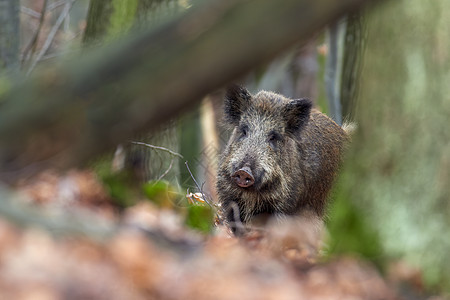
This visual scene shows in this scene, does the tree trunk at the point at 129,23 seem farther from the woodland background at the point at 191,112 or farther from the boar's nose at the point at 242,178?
the woodland background at the point at 191,112

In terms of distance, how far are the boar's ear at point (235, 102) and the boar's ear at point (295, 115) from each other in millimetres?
527

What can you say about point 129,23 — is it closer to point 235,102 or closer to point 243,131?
point 235,102

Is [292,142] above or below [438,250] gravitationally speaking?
above

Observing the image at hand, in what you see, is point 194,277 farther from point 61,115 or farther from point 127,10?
point 127,10

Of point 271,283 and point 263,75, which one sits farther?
point 263,75

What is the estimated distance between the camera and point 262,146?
25.4 feet

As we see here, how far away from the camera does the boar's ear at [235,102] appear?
8.01m

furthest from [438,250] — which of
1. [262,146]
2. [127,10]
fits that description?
→ [127,10]

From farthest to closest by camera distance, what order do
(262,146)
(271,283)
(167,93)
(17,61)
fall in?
(17,61) < (262,146) < (271,283) < (167,93)

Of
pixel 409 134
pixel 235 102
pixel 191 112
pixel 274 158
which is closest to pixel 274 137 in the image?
pixel 274 158

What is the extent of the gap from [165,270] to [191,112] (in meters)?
1.23

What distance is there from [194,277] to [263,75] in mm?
13268

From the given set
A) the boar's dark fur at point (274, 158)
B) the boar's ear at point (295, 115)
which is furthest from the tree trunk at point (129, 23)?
the boar's ear at point (295, 115)

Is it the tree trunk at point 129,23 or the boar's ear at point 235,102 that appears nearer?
the boar's ear at point 235,102
